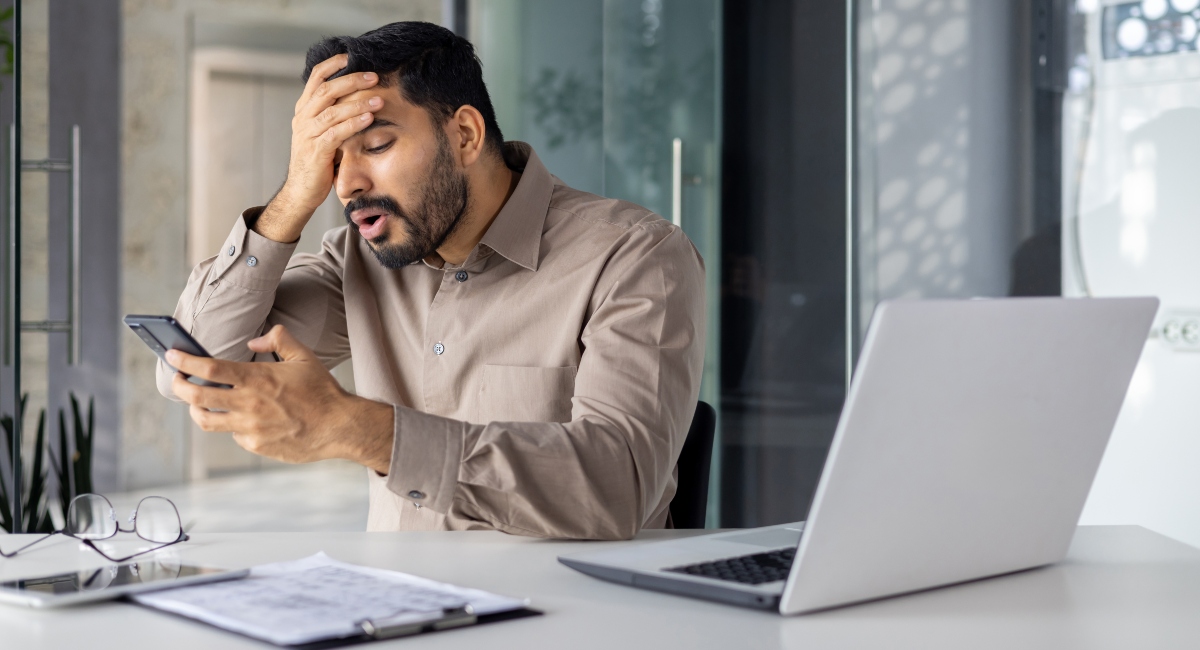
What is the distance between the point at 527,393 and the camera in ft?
5.26

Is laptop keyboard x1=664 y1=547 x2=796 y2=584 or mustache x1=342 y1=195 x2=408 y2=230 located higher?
mustache x1=342 y1=195 x2=408 y2=230

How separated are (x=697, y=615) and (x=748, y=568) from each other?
113 mm

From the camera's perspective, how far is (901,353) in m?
0.76

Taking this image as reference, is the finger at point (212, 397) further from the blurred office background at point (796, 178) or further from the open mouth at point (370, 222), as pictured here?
the blurred office background at point (796, 178)

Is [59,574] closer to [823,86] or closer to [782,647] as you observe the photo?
[782,647]

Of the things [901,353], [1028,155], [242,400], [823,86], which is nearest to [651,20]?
[823,86]

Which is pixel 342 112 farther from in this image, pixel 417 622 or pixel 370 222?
pixel 417 622

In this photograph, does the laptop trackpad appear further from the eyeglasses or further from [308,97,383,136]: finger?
[308,97,383,136]: finger

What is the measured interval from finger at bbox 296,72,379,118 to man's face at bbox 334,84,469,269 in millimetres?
14

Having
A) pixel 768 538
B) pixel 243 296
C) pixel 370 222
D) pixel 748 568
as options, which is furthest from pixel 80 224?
pixel 748 568

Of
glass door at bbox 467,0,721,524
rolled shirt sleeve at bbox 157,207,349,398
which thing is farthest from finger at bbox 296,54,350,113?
glass door at bbox 467,0,721,524

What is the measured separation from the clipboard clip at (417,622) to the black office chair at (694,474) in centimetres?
80

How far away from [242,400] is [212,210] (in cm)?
420

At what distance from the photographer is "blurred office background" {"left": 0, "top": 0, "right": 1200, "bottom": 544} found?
262cm
